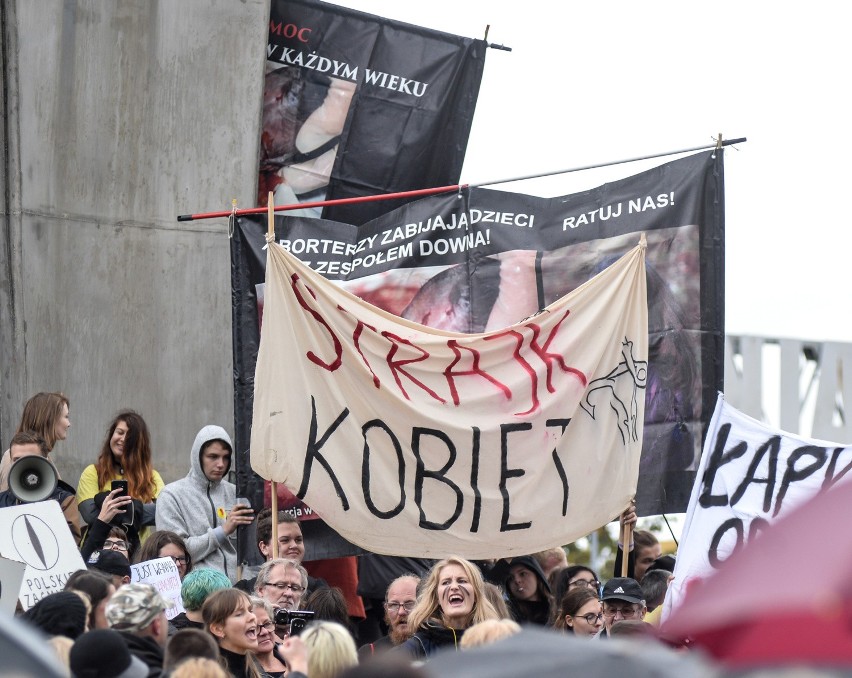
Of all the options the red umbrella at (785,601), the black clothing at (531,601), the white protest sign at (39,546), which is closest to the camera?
the red umbrella at (785,601)

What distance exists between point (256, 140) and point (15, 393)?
103 inches

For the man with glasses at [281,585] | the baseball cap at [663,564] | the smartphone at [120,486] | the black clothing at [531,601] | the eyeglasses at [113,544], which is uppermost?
the smartphone at [120,486]

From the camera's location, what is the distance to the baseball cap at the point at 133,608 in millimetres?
5652

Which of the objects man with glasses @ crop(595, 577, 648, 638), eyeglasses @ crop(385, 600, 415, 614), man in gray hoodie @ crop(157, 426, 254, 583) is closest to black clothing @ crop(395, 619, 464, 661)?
eyeglasses @ crop(385, 600, 415, 614)

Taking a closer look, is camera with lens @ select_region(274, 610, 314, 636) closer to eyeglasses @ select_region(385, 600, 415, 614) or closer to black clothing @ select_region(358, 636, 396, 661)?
black clothing @ select_region(358, 636, 396, 661)

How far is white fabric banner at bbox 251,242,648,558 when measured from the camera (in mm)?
8375

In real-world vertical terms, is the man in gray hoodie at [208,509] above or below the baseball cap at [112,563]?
above

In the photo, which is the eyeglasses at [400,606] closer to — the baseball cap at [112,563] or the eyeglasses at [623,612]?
the eyeglasses at [623,612]

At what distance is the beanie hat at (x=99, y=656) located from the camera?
4828 millimetres

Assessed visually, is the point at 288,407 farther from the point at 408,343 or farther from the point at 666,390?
the point at 666,390

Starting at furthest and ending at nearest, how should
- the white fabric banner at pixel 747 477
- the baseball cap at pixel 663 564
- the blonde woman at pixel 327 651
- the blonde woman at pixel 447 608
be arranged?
the baseball cap at pixel 663 564, the white fabric banner at pixel 747 477, the blonde woman at pixel 447 608, the blonde woman at pixel 327 651

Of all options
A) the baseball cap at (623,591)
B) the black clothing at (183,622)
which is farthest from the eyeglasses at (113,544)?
the baseball cap at (623,591)

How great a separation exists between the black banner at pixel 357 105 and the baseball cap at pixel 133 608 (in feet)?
19.9

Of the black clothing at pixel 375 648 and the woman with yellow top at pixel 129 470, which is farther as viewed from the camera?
the woman with yellow top at pixel 129 470
